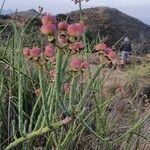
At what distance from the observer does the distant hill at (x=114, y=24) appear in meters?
26.5

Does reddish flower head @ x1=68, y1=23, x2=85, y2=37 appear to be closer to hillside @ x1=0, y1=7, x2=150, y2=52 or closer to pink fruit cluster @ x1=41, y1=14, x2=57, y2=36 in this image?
pink fruit cluster @ x1=41, y1=14, x2=57, y2=36

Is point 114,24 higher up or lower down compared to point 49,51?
lower down

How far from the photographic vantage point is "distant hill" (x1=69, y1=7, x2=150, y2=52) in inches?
1043

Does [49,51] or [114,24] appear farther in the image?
[114,24]

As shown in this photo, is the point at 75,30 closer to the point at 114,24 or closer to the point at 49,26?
the point at 49,26

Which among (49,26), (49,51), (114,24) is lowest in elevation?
(114,24)

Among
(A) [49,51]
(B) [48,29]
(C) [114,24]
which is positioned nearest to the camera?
(B) [48,29]

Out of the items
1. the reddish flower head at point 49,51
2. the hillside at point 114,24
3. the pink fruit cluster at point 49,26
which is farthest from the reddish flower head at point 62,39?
the hillside at point 114,24

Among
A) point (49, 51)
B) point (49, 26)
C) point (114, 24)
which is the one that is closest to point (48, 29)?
point (49, 26)

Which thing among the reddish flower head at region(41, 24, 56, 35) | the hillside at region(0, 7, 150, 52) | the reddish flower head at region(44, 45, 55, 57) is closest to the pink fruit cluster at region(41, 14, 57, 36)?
the reddish flower head at region(41, 24, 56, 35)

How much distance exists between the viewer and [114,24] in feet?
91.1

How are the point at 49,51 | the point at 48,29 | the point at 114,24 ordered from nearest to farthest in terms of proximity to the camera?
the point at 48,29
the point at 49,51
the point at 114,24

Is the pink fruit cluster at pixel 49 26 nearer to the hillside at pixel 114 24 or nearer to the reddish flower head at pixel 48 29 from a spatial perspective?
the reddish flower head at pixel 48 29

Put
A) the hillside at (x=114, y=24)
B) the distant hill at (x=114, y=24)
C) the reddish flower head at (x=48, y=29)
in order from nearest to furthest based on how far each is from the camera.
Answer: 1. the reddish flower head at (x=48, y=29)
2. the hillside at (x=114, y=24)
3. the distant hill at (x=114, y=24)
